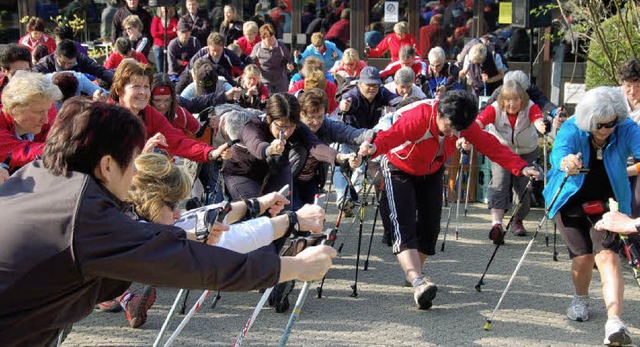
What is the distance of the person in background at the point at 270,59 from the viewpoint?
46.4 feet

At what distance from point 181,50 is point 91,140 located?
11530 mm

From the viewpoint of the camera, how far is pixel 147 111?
690cm

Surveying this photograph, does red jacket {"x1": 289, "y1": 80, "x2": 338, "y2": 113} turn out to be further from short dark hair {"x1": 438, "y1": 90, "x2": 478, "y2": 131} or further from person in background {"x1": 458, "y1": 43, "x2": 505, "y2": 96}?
short dark hair {"x1": 438, "y1": 90, "x2": 478, "y2": 131}

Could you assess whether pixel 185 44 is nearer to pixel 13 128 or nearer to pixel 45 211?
pixel 13 128

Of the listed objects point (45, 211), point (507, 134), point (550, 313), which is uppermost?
point (45, 211)

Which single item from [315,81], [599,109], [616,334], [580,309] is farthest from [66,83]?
[616,334]

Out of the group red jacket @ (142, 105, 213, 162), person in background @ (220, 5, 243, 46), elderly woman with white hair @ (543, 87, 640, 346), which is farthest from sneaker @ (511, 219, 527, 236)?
person in background @ (220, 5, 243, 46)

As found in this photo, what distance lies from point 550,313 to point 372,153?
1.85 metres

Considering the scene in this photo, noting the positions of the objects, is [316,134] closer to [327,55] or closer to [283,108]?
[283,108]

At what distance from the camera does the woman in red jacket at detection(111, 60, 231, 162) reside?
266 inches

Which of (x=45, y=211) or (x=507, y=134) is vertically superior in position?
(x=45, y=211)

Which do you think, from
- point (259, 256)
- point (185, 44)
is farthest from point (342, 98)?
point (259, 256)

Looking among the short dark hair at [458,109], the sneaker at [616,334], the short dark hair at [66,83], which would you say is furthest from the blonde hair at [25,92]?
the sneaker at [616,334]

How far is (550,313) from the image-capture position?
7.19m
